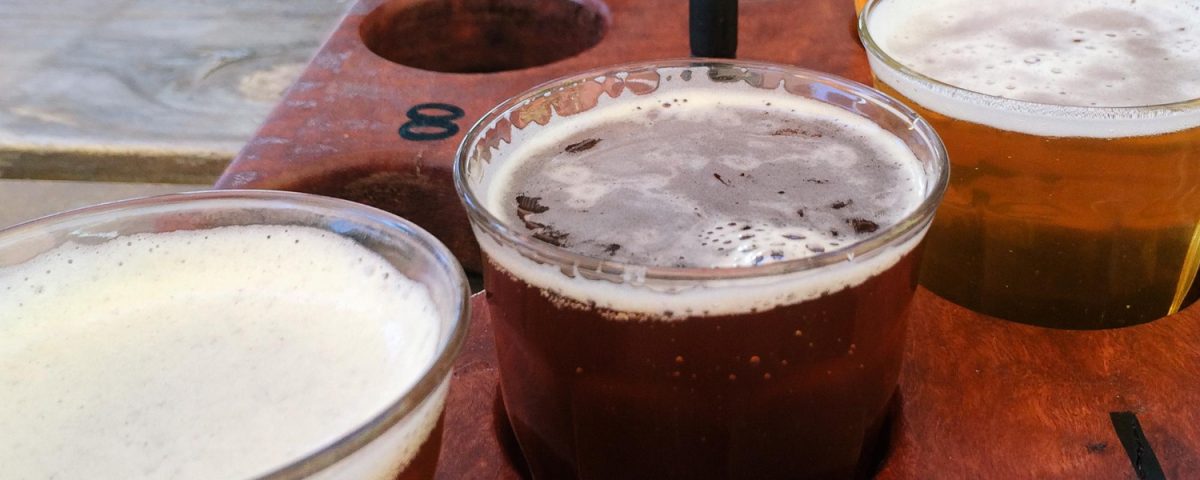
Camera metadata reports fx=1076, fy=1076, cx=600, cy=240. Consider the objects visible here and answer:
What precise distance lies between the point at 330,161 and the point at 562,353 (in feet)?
1.81

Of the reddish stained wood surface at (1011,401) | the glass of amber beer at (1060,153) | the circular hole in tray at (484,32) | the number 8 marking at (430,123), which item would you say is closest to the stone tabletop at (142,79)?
the circular hole in tray at (484,32)

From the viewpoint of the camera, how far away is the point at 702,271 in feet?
1.53

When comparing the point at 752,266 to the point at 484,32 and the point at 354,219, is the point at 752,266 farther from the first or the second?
the point at 484,32

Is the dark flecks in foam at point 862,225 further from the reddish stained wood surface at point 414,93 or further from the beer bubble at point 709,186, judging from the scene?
the reddish stained wood surface at point 414,93

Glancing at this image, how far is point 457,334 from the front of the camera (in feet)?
1.47

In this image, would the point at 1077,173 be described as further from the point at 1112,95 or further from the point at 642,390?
the point at 642,390

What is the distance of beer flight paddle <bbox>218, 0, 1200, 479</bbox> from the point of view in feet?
2.21

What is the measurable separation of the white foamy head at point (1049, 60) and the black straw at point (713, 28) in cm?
14

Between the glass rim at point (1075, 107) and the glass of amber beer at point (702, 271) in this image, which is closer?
the glass of amber beer at point (702, 271)

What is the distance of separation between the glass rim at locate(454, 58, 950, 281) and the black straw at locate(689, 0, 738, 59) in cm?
26

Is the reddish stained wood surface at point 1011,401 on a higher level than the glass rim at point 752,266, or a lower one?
lower

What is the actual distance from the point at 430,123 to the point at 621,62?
0.20m

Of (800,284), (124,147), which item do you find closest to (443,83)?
(124,147)

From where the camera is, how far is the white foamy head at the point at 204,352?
0.44m
